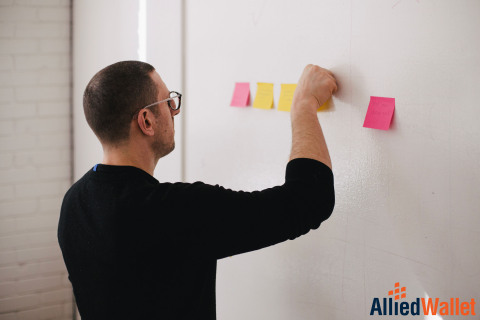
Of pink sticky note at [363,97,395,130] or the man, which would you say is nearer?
the man

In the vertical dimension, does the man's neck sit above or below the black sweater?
above

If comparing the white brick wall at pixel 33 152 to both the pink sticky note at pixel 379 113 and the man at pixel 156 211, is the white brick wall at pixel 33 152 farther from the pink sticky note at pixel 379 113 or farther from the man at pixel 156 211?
the pink sticky note at pixel 379 113

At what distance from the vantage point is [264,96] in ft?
4.93

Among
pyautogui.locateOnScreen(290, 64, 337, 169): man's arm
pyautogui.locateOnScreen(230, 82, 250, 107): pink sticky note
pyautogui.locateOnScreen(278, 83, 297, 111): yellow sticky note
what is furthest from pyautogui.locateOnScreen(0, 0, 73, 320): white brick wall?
pyautogui.locateOnScreen(290, 64, 337, 169): man's arm

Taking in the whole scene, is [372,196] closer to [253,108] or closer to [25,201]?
[253,108]

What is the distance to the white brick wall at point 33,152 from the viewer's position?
2736mm

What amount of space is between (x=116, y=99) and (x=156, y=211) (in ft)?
1.08

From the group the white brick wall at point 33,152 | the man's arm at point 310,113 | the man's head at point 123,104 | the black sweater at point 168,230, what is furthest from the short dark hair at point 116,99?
the white brick wall at point 33,152

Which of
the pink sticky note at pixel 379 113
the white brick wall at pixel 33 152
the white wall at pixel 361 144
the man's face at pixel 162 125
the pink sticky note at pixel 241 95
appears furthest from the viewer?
the white brick wall at pixel 33 152

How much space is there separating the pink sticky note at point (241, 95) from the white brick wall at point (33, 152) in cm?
169

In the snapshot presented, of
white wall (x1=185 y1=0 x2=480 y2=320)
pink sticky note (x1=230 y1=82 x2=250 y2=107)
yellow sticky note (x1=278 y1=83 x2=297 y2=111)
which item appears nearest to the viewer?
white wall (x1=185 y1=0 x2=480 y2=320)

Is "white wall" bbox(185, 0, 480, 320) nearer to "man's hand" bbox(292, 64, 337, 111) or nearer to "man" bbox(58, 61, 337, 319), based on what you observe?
"man's hand" bbox(292, 64, 337, 111)

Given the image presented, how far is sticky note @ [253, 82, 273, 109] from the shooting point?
1.48 metres

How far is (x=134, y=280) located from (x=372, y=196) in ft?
2.09
